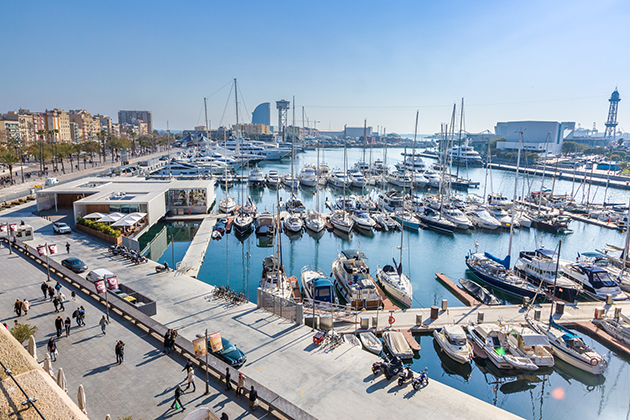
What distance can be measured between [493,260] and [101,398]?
3243 centimetres

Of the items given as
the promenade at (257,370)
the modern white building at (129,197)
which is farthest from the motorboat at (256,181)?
the promenade at (257,370)

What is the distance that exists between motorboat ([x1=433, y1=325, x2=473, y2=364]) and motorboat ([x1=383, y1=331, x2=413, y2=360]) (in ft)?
8.39

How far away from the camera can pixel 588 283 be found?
31.2 m

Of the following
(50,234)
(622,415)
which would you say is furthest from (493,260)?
(50,234)

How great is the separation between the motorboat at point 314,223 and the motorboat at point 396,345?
28.6 meters

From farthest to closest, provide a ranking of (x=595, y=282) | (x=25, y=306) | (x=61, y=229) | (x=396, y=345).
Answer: (x=61, y=229) → (x=595, y=282) → (x=396, y=345) → (x=25, y=306)

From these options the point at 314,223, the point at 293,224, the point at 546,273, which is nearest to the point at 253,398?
the point at 546,273

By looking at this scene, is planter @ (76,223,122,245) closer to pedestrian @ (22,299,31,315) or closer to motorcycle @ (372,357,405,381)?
pedestrian @ (22,299,31,315)

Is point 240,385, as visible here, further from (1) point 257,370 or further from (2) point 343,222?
(2) point 343,222

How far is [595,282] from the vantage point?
3061 centimetres

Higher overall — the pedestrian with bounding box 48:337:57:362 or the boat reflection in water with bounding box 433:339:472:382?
the pedestrian with bounding box 48:337:57:362

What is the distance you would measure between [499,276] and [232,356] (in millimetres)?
25302

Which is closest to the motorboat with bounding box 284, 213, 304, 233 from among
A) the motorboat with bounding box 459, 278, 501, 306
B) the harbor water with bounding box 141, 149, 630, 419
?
the harbor water with bounding box 141, 149, 630, 419

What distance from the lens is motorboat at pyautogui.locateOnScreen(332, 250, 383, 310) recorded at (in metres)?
26.9
